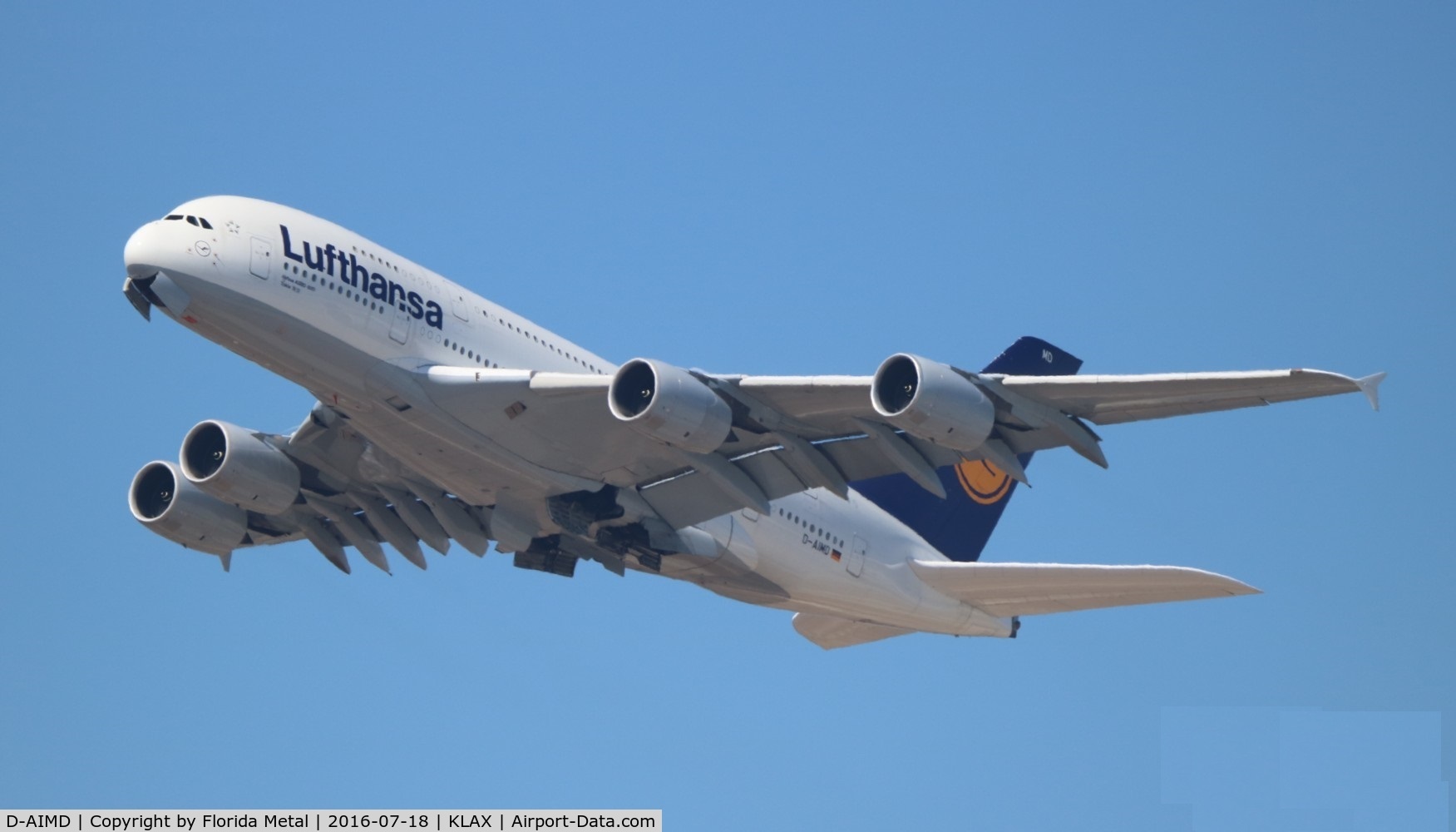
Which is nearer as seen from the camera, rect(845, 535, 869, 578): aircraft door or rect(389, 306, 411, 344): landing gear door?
rect(389, 306, 411, 344): landing gear door

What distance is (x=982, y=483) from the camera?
42.3m

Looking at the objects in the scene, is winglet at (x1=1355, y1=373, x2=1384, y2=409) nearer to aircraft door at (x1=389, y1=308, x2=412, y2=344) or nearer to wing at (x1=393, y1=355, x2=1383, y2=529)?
wing at (x1=393, y1=355, x2=1383, y2=529)

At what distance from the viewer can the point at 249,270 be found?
3100 centimetres

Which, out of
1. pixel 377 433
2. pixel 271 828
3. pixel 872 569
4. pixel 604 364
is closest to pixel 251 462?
pixel 377 433

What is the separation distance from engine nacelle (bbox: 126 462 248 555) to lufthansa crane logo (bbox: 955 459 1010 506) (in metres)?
16.0

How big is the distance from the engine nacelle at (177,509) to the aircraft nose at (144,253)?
28.8 feet

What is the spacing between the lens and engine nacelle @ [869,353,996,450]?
2931cm

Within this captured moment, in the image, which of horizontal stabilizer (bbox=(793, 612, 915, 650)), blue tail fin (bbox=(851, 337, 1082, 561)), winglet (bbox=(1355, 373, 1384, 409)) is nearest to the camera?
winglet (bbox=(1355, 373, 1384, 409))

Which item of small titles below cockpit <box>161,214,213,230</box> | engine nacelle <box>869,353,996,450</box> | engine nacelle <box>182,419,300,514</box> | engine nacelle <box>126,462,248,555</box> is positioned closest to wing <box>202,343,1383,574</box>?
engine nacelle <box>869,353,996,450</box>

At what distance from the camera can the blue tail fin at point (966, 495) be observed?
40.6 metres

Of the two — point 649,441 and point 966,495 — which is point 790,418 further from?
point 966,495

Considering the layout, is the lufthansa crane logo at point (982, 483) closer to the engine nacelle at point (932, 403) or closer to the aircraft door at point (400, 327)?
the engine nacelle at point (932, 403)

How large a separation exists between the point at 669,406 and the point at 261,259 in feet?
24.0
